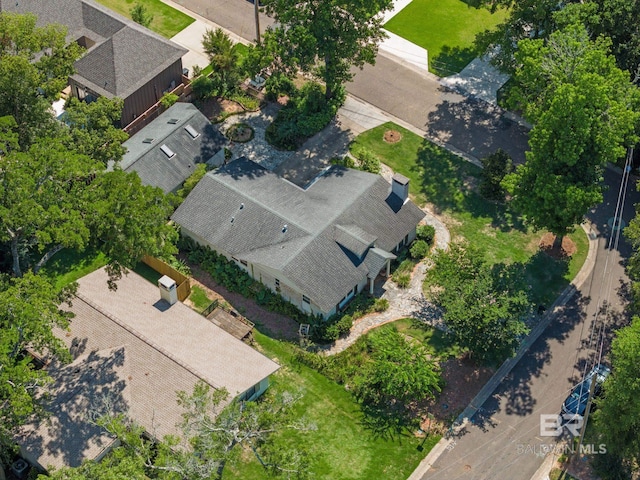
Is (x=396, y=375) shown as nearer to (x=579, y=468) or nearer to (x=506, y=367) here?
(x=506, y=367)

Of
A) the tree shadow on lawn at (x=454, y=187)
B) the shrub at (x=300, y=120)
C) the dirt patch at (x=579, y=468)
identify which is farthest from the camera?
the shrub at (x=300, y=120)

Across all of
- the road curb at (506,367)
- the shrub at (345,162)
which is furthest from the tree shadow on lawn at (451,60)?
the road curb at (506,367)

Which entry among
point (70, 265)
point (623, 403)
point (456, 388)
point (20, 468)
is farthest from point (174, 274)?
point (623, 403)

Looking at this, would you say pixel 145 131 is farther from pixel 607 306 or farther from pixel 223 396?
pixel 607 306

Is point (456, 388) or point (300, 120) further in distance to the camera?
point (300, 120)

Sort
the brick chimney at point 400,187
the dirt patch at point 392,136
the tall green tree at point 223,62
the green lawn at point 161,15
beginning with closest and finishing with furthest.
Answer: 1. the brick chimney at point 400,187
2. the dirt patch at point 392,136
3. the tall green tree at point 223,62
4. the green lawn at point 161,15

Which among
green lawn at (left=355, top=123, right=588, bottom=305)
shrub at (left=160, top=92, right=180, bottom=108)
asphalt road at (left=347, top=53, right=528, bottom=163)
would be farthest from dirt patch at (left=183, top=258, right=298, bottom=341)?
asphalt road at (left=347, top=53, right=528, bottom=163)

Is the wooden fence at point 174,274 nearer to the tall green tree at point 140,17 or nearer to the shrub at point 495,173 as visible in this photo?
the shrub at point 495,173
